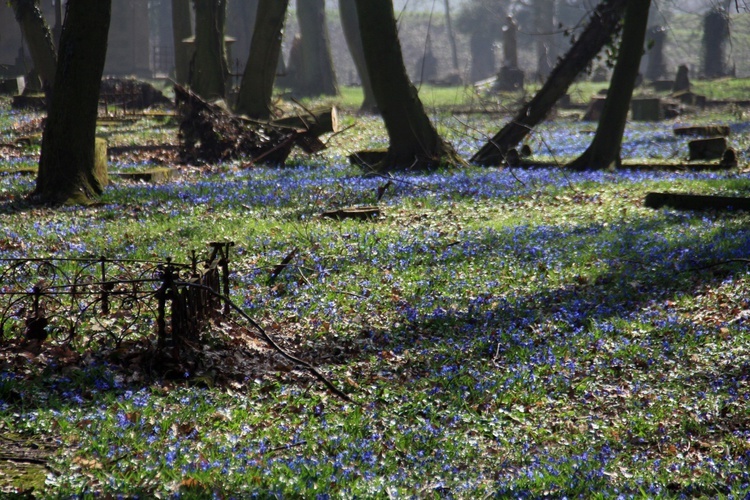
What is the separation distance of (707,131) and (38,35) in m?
17.9

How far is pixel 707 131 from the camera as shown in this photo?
21.5 meters

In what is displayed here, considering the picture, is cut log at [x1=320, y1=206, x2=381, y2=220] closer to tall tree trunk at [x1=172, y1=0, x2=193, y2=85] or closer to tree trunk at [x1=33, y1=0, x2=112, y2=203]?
tree trunk at [x1=33, y1=0, x2=112, y2=203]

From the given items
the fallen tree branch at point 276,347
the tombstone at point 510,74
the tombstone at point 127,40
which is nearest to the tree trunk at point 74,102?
the fallen tree branch at point 276,347

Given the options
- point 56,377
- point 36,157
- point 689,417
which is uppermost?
point 36,157

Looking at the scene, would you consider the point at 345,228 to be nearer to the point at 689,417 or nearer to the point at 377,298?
the point at 377,298

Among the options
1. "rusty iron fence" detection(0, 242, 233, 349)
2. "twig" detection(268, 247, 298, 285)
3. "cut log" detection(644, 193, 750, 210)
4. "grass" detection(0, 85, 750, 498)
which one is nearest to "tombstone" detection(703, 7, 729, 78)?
"grass" detection(0, 85, 750, 498)

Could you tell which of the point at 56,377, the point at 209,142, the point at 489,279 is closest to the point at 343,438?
the point at 56,377

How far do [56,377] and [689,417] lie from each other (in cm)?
414

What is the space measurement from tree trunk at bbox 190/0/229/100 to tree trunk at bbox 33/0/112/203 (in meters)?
10.8

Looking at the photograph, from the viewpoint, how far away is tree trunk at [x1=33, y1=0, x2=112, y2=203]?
11.0 metres

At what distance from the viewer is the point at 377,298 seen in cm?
768

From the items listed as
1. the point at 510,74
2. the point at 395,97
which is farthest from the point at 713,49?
the point at 395,97

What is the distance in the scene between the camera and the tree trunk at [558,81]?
16.5m

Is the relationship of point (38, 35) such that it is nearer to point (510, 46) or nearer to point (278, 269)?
point (278, 269)
